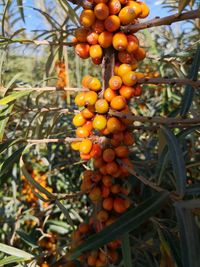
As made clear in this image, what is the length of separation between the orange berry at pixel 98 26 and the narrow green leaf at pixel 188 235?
42 centimetres

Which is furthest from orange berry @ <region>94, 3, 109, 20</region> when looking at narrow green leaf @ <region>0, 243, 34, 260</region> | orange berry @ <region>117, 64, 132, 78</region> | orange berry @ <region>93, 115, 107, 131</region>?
narrow green leaf @ <region>0, 243, 34, 260</region>

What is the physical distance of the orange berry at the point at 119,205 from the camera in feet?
2.88

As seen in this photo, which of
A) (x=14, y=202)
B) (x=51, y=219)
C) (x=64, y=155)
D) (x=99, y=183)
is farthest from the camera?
(x=64, y=155)

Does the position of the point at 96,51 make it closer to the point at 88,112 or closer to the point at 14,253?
the point at 88,112

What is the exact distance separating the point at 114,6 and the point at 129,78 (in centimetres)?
16

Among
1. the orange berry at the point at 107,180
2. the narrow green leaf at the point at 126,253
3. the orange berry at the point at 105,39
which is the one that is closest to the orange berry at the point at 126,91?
the orange berry at the point at 105,39

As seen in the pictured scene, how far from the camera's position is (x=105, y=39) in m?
0.79

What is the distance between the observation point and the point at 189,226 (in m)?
0.59

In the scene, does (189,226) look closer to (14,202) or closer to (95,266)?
(95,266)

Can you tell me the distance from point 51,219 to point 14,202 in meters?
0.23

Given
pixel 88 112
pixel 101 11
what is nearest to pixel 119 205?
pixel 88 112

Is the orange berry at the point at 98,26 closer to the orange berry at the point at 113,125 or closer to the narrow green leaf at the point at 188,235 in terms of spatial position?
the orange berry at the point at 113,125

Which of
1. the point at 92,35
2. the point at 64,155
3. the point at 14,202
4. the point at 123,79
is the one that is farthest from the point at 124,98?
the point at 64,155

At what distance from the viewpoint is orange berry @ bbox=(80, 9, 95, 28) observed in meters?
0.79
